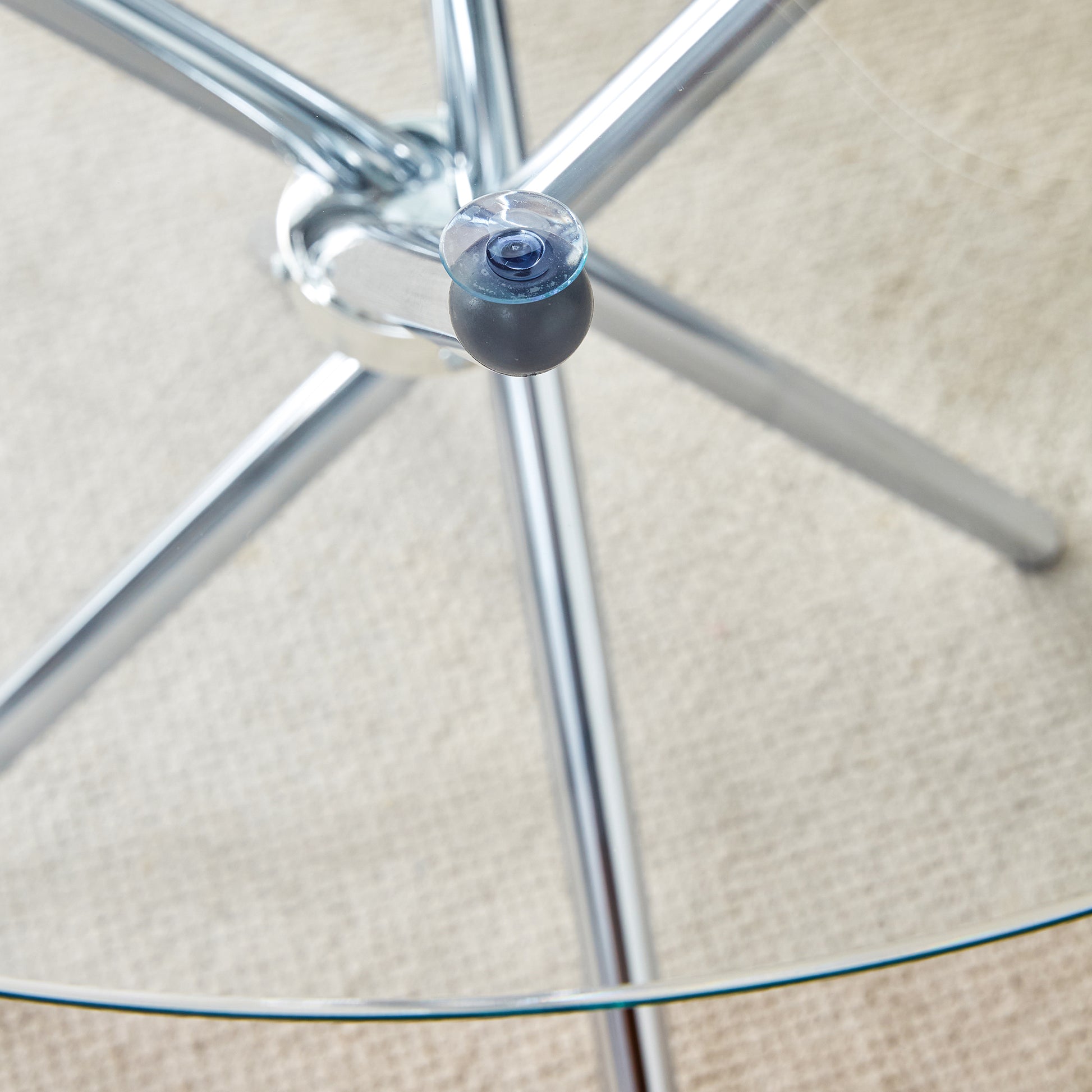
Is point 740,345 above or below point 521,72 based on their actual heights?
below

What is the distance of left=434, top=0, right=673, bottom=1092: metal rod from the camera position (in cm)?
50

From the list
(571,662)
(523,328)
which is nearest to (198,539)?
(571,662)

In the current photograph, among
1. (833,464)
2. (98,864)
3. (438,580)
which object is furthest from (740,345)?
(98,864)

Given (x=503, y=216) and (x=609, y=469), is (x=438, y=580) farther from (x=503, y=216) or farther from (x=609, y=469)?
(x=503, y=216)

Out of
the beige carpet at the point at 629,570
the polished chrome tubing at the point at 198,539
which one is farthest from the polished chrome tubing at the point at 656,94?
the polished chrome tubing at the point at 198,539

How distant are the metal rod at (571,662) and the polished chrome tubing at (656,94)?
0.23 feet

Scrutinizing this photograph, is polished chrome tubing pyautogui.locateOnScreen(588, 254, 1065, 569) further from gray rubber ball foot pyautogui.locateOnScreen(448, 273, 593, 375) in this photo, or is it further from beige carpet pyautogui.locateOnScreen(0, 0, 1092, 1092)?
gray rubber ball foot pyautogui.locateOnScreen(448, 273, 593, 375)

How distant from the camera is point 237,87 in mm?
448

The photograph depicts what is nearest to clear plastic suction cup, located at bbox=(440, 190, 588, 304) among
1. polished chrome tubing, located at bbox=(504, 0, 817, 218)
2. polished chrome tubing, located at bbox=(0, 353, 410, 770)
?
polished chrome tubing, located at bbox=(504, 0, 817, 218)

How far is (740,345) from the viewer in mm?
501

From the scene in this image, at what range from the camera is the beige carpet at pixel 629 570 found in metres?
0.45

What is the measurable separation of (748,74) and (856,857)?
28 centimetres

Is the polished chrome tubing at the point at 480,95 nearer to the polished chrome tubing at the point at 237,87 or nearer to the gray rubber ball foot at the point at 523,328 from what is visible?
the polished chrome tubing at the point at 237,87

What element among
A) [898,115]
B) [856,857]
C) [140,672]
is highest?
[898,115]
